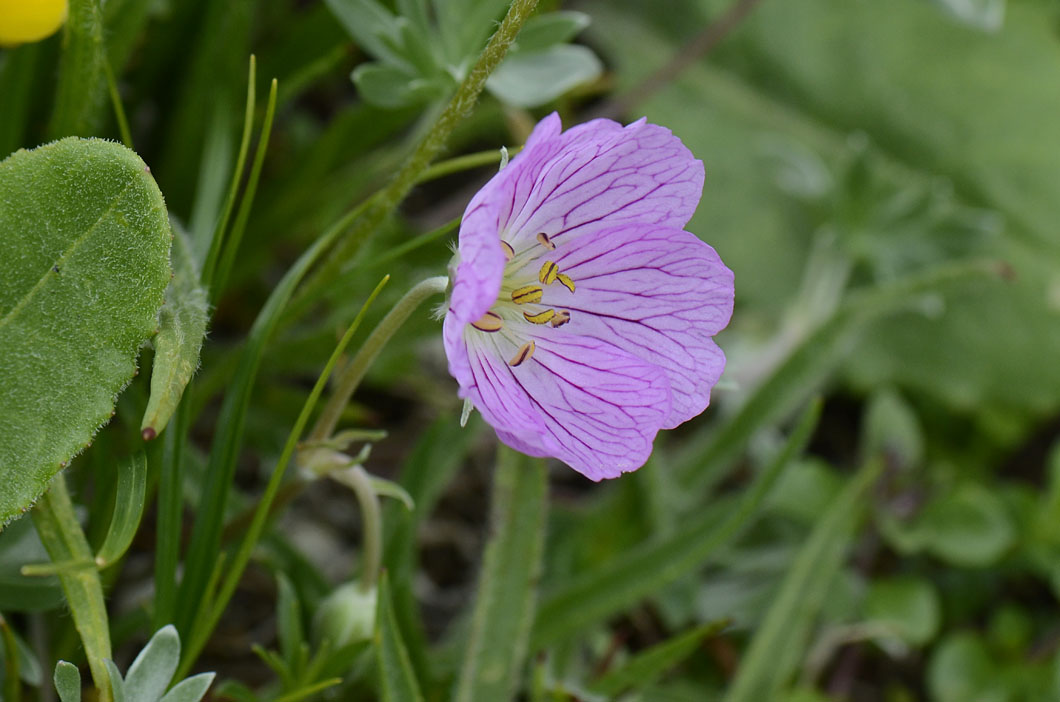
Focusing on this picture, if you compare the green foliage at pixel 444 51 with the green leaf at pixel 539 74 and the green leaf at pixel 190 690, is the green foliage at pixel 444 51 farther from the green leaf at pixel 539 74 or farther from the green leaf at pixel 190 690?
the green leaf at pixel 190 690

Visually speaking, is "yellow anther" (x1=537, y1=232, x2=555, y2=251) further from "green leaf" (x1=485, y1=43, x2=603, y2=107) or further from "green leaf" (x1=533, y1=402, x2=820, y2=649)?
"green leaf" (x1=533, y1=402, x2=820, y2=649)

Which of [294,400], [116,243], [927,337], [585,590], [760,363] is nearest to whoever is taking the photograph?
[116,243]

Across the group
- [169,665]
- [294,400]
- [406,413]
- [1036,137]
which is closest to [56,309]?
[169,665]

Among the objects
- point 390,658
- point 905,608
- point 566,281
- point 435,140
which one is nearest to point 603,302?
point 566,281

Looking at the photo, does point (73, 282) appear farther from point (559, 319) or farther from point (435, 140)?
point (559, 319)

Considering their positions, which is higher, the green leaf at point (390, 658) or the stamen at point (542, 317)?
the stamen at point (542, 317)

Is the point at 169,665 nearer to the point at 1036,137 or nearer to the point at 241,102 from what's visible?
the point at 241,102

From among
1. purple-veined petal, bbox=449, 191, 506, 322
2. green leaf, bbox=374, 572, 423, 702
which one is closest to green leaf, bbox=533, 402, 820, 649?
green leaf, bbox=374, 572, 423, 702

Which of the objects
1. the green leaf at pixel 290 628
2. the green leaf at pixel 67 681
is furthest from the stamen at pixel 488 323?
the green leaf at pixel 67 681
